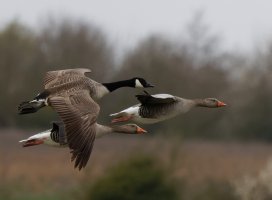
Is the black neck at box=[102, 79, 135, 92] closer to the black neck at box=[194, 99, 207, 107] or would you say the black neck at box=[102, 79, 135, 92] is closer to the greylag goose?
the greylag goose

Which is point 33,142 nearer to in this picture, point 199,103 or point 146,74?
point 199,103

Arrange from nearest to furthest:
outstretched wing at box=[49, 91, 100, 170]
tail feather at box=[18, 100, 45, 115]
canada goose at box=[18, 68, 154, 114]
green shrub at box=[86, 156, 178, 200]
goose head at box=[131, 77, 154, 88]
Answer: outstretched wing at box=[49, 91, 100, 170] < tail feather at box=[18, 100, 45, 115] < canada goose at box=[18, 68, 154, 114] < goose head at box=[131, 77, 154, 88] < green shrub at box=[86, 156, 178, 200]

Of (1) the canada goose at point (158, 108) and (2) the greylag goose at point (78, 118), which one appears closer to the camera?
(2) the greylag goose at point (78, 118)

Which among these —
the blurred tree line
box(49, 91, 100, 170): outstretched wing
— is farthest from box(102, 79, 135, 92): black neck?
the blurred tree line

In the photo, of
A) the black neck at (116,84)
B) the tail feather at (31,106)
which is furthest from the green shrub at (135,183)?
the tail feather at (31,106)

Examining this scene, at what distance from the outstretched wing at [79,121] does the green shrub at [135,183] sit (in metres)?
6.84

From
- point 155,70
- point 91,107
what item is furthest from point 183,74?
point 91,107

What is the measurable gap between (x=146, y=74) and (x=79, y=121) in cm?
2098

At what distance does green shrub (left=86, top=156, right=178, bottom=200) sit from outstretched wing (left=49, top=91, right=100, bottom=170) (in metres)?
6.84

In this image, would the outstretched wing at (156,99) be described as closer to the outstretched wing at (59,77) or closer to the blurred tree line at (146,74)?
the outstretched wing at (59,77)

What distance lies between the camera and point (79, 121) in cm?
1082

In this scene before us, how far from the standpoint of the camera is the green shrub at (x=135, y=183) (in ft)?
60.8

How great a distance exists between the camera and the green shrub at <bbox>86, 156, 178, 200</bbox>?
730 inches

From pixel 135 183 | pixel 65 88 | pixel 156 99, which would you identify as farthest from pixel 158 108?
pixel 135 183
